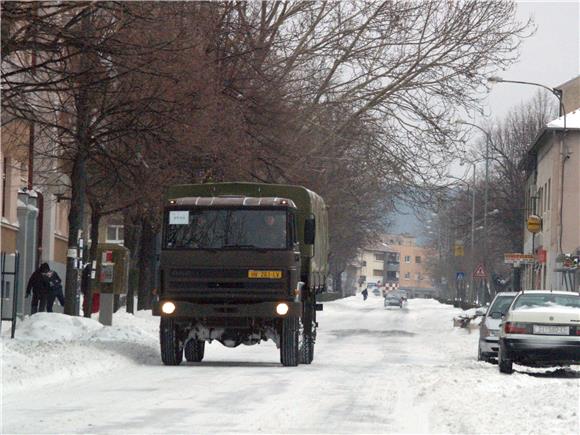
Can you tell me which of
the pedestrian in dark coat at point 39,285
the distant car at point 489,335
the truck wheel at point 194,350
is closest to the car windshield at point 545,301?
the distant car at point 489,335

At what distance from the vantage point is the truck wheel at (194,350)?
83.4ft

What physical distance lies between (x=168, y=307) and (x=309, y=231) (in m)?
2.64

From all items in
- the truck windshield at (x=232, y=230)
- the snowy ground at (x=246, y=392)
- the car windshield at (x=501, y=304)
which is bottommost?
the snowy ground at (x=246, y=392)

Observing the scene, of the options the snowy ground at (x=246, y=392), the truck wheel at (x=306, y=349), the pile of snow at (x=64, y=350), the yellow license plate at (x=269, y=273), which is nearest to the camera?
the snowy ground at (x=246, y=392)

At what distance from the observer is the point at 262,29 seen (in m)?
38.8

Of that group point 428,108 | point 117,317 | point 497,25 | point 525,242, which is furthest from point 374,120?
point 525,242

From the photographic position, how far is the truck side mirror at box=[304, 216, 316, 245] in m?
23.2

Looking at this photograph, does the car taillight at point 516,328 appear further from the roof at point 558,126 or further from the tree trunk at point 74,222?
the roof at point 558,126

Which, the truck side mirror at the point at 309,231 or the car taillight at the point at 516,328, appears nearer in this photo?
the car taillight at the point at 516,328

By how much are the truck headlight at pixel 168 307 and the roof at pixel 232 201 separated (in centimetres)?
166

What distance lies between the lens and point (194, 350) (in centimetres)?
2556

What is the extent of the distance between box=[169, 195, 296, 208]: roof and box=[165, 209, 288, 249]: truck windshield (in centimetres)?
10

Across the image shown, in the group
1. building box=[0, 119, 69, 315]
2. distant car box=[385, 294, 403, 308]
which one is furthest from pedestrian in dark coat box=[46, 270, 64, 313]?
distant car box=[385, 294, 403, 308]

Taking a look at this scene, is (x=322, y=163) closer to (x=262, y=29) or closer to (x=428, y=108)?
(x=428, y=108)
